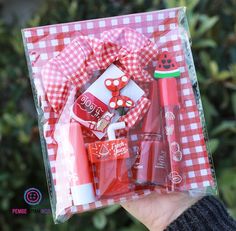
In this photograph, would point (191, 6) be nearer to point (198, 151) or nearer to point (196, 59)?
Result: point (196, 59)

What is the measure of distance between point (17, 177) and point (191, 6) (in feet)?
2.46

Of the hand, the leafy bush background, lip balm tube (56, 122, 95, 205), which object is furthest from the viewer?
the leafy bush background

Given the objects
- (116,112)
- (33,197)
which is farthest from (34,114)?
(116,112)

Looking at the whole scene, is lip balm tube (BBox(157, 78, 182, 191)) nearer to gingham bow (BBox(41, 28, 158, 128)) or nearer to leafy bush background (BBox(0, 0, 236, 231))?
gingham bow (BBox(41, 28, 158, 128))

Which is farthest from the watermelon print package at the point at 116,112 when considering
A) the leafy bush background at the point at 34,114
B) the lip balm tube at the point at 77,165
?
the leafy bush background at the point at 34,114

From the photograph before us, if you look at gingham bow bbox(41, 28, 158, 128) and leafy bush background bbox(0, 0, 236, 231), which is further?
leafy bush background bbox(0, 0, 236, 231)

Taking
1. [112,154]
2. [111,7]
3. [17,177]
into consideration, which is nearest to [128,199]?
[112,154]

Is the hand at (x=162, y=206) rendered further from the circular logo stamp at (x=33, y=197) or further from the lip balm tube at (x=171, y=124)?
the circular logo stamp at (x=33, y=197)

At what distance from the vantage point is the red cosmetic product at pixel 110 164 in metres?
0.97

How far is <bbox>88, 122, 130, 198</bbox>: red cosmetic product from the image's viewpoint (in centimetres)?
97

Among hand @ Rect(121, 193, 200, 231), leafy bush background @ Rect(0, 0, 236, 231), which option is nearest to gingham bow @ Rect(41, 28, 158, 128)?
hand @ Rect(121, 193, 200, 231)

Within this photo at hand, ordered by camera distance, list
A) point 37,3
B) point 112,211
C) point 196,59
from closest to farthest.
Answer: point 112,211, point 196,59, point 37,3

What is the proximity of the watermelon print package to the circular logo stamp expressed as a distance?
61 millimetres

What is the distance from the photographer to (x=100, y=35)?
1.03 m
